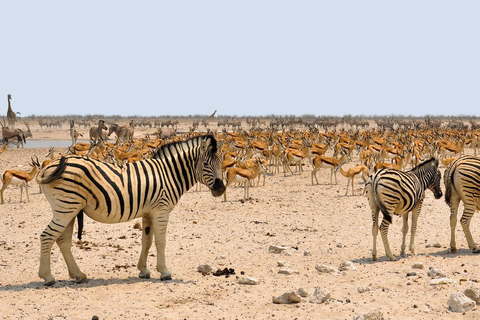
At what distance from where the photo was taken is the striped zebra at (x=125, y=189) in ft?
26.5

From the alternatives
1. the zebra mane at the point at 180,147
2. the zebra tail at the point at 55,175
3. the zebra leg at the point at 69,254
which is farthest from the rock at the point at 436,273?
the zebra tail at the point at 55,175

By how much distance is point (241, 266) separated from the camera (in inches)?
375

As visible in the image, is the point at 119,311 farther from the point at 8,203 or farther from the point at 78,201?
the point at 8,203

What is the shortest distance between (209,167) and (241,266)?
72.7 inches

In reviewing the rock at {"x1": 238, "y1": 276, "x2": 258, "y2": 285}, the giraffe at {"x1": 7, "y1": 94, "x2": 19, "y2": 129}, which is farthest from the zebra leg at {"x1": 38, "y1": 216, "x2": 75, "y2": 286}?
the giraffe at {"x1": 7, "y1": 94, "x2": 19, "y2": 129}

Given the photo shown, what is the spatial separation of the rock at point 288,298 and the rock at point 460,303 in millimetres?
1862

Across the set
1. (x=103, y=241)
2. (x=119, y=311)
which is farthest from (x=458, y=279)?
(x=103, y=241)

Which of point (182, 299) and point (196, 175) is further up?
point (196, 175)

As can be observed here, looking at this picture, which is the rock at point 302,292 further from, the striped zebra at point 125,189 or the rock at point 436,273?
the striped zebra at point 125,189

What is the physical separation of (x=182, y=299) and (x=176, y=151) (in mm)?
2516

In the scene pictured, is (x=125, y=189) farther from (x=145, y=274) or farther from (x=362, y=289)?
(x=362, y=289)

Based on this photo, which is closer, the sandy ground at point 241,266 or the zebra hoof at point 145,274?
the sandy ground at point 241,266

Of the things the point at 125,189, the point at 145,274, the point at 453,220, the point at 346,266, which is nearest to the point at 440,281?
the point at 346,266

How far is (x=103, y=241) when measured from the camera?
37.4 feet
